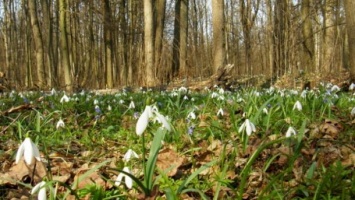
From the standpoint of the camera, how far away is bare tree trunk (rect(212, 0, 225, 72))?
9.80 meters

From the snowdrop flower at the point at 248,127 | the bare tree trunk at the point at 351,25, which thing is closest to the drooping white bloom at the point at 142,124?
the snowdrop flower at the point at 248,127

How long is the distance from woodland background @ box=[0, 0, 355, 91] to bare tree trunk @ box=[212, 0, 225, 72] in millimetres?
25

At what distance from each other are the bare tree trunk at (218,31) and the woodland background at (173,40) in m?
0.02

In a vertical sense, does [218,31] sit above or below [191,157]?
above

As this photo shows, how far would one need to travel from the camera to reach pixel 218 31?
32.4 feet

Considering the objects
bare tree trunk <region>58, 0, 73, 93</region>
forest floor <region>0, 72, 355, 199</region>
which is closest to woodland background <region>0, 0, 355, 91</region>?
bare tree trunk <region>58, 0, 73, 93</region>

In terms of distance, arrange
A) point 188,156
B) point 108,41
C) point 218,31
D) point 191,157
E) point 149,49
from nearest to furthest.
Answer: point 191,157, point 188,156, point 218,31, point 149,49, point 108,41

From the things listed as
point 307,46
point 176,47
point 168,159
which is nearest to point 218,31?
point 307,46

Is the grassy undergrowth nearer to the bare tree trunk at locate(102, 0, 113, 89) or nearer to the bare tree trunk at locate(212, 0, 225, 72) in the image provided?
the bare tree trunk at locate(212, 0, 225, 72)

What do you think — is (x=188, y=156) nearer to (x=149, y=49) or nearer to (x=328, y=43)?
(x=149, y=49)

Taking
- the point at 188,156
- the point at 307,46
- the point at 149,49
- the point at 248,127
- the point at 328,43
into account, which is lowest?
the point at 188,156

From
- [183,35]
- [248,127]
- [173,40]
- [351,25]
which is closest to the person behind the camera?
[248,127]

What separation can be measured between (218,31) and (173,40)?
6.46 meters

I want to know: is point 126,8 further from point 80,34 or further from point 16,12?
point 16,12
